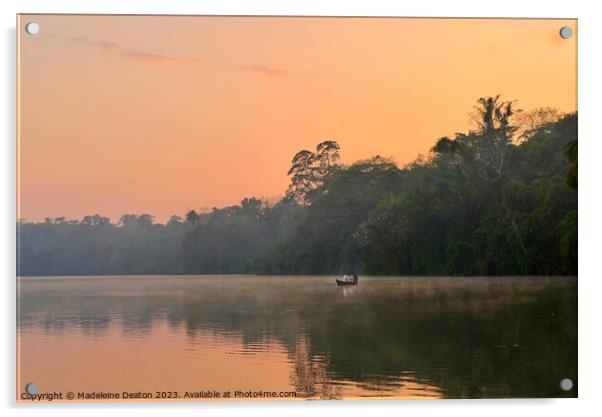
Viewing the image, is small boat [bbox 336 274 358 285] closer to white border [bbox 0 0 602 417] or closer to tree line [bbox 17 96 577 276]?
tree line [bbox 17 96 577 276]

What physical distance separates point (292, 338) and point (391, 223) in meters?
1.30

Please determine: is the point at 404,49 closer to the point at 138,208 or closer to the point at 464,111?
the point at 464,111

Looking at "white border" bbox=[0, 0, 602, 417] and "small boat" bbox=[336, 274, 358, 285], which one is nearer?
"white border" bbox=[0, 0, 602, 417]

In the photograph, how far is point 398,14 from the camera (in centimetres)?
716

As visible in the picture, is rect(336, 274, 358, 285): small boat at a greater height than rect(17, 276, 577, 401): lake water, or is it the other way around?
rect(336, 274, 358, 285): small boat

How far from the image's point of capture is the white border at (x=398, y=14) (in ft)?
22.2

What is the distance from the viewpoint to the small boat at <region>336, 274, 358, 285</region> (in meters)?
8.73

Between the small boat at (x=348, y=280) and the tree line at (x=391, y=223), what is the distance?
0.23 ft

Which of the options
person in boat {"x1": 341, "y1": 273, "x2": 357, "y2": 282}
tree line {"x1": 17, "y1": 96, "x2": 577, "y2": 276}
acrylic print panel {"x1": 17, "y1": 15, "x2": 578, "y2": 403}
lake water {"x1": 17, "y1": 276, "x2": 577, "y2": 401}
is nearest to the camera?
lake water {"x1": 17, "y1": 276, "x2": 577, "y2": 401}

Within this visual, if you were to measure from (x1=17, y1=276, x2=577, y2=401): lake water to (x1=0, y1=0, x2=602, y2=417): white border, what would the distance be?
0.09 metres

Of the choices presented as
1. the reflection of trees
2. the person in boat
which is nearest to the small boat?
the person in boat

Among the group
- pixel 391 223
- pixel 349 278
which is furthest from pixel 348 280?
pixel 391 223

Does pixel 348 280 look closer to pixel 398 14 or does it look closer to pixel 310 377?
pixel 310 377

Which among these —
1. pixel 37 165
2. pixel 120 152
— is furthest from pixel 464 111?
pixel 37 165
